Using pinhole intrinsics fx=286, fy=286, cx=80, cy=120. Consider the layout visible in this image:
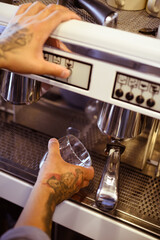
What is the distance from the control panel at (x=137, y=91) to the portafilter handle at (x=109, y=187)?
241mm

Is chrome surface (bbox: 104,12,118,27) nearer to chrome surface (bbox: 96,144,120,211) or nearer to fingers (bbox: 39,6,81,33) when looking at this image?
fingers (bbox: 39,6,81,33)

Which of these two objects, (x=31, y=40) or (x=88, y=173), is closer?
(x=31, y=40)

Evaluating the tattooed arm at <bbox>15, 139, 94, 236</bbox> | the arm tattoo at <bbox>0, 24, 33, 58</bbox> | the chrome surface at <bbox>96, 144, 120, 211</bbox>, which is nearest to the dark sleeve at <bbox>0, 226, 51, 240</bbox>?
the tattooed arm at <bbox>15, 139, 94, 236</bbox>

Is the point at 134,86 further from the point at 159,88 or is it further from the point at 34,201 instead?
the point at 34,201

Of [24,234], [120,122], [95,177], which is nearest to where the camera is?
[24,234]

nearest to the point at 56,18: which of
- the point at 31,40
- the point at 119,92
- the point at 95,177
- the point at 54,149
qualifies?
the point at 31,40

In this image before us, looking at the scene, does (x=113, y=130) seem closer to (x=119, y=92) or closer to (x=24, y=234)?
(x=119, y=92)

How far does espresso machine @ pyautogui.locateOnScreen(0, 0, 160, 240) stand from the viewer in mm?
511

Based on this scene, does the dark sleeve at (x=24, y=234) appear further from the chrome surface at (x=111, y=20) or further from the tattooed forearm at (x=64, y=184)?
the chrome surface at (x=111, y=20)

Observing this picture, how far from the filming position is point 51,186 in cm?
66

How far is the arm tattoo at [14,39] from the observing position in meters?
0.53

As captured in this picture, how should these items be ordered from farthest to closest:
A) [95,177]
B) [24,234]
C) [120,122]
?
[95,177] → [120,122] → [24,234]

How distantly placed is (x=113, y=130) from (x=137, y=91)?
0.16 meters

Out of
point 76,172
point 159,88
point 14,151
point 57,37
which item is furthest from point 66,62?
point 14,151
